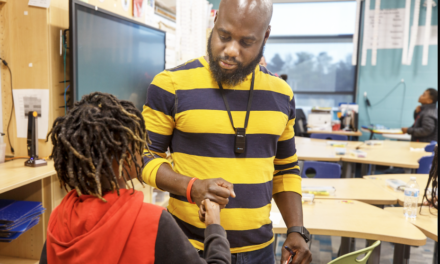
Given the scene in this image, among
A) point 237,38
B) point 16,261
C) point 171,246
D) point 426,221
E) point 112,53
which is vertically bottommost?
point 16,261

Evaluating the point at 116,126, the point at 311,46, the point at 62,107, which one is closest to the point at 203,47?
the point at 62,107

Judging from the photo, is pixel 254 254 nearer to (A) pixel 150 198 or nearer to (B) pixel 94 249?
(B) pixel 94 249

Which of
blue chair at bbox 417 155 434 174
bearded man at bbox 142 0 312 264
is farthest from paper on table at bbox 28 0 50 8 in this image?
blue chair at bbox 417 155 434 174

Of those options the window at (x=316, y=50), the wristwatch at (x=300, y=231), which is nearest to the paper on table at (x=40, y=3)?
the wristwatch at (x=300, y=231)

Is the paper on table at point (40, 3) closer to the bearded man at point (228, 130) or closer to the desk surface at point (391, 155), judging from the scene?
the bearded man at point (228, 130)

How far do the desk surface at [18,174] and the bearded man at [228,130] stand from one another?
95 centimetres

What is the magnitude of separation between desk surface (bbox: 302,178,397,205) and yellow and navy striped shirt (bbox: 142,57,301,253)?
136 centimetres

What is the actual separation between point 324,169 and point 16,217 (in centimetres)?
246

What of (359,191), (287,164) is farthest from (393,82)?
(287,164)

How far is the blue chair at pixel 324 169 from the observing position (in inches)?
124

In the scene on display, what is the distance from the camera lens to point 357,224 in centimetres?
191

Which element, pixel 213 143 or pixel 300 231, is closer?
pixel 213 143

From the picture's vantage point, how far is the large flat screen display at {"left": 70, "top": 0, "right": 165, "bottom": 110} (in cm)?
227

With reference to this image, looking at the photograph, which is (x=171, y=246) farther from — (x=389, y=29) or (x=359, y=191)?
(x=389, y=29)
